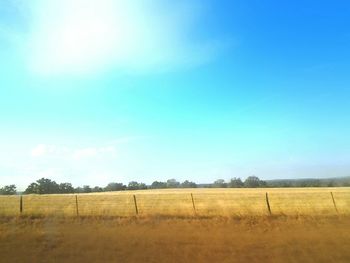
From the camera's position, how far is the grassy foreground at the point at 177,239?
13.5 metres

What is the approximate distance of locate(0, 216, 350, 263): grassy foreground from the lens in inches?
532

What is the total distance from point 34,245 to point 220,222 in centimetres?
969

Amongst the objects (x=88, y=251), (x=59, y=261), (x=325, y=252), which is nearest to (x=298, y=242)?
(x=325, y=252)

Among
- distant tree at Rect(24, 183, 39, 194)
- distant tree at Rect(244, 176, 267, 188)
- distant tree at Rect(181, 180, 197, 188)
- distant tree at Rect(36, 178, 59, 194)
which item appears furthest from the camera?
distant tree at Rect(181, 180, 197, 188)

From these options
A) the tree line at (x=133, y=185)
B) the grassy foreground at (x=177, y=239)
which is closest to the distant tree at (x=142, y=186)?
the tree line at (x=133, y=185)

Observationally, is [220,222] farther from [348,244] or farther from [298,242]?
[348,244]

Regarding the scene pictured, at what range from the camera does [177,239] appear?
52.3 ft

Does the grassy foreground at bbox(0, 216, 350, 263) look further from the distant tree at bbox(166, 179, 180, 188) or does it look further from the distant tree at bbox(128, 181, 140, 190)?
the distant tree at bbox(166, 179, 180, 188)

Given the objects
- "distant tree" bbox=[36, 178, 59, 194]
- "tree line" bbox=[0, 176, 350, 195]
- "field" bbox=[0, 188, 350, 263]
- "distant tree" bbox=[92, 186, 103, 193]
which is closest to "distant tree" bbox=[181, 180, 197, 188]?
"tree line" bbox=[0, 176, 350, 195]

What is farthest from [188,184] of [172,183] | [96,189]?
[96,189]

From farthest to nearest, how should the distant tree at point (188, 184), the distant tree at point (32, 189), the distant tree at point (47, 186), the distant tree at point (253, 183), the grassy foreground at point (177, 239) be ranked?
the distant tree at point (188, 184) < the distant tree at point (253, 183) < the distant tree at point (47, 186) < the distant tree at point (32, 189) < the grassy foreground at point (177, 239)

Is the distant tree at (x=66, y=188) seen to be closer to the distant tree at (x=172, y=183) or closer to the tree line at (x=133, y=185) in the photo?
the tree line at (x=133, y=185)

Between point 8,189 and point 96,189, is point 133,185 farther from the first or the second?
point 8,189

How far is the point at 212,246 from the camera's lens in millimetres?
14758
